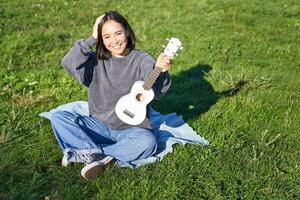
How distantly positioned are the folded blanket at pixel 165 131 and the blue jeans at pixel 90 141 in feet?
0.40

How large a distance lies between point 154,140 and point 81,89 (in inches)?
93.4

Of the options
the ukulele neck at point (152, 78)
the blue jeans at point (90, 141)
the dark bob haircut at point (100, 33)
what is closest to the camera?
the ukulele neck at point (152, 78)

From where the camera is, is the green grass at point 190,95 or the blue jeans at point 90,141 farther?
the blue jeans at point 90,141

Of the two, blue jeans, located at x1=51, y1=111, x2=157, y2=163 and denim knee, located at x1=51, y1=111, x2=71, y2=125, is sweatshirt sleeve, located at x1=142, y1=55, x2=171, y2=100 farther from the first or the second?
denim knee, located at x1=51, y1=111, x2=71, y2=125

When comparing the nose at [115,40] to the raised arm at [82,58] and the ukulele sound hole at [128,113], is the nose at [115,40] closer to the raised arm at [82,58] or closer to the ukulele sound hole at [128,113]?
the raised arm at [82,58]

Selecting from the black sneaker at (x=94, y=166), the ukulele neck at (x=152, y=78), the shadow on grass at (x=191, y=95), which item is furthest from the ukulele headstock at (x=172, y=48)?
the shadow on grass at (x=191, y=95)

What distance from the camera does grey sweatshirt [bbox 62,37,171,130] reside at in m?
6.07

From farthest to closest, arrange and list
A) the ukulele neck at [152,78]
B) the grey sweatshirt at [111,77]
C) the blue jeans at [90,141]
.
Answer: the grey sweatshirt at [111,77], the blue jeans at [90,141], the ukulele neck at [152,78]

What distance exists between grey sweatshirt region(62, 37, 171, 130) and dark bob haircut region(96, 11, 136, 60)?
72 mm

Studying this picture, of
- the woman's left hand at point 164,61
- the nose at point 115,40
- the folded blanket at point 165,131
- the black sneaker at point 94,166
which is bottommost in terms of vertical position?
the folded blanket at point 165,131

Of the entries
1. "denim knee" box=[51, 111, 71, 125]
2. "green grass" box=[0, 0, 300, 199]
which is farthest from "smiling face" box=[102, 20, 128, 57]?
"green grass" box=[0, 0, 300, 199]

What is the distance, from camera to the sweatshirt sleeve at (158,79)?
5.92 m

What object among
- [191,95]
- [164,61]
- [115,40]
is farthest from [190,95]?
[164,61]

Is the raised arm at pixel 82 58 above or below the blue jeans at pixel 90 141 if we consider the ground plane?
above
